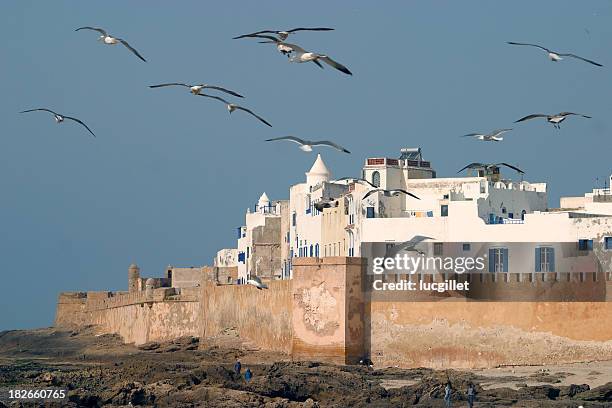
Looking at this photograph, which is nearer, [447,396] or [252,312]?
[447,396]

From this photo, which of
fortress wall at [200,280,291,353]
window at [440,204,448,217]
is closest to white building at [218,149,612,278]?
window at [440,204,448,217]

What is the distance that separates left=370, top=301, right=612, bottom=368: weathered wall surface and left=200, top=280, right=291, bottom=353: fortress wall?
14.1ft

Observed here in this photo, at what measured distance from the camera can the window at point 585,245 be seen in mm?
51781

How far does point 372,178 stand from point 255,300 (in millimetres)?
7718

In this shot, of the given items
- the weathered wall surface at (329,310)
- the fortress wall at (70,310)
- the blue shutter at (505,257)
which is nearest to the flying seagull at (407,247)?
the weathered wall surface at (329,310)

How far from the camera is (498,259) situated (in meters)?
53.0

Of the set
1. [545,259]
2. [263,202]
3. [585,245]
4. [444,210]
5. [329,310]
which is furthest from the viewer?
[263,202]

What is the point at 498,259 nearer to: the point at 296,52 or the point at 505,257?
the point at 505,257

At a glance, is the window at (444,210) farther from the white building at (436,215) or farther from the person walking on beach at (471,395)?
the person walking on beach at (471,395)

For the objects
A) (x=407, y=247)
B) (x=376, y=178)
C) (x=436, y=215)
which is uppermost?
(x=376, y=178)

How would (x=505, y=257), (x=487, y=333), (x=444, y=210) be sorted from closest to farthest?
(x=487, y=333) < (x=505, y=257) < (x=444, y=210)

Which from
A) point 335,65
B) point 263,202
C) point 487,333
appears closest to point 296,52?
point 335,65

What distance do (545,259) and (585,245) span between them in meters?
1.39

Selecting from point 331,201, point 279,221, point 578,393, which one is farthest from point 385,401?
point 279,221
